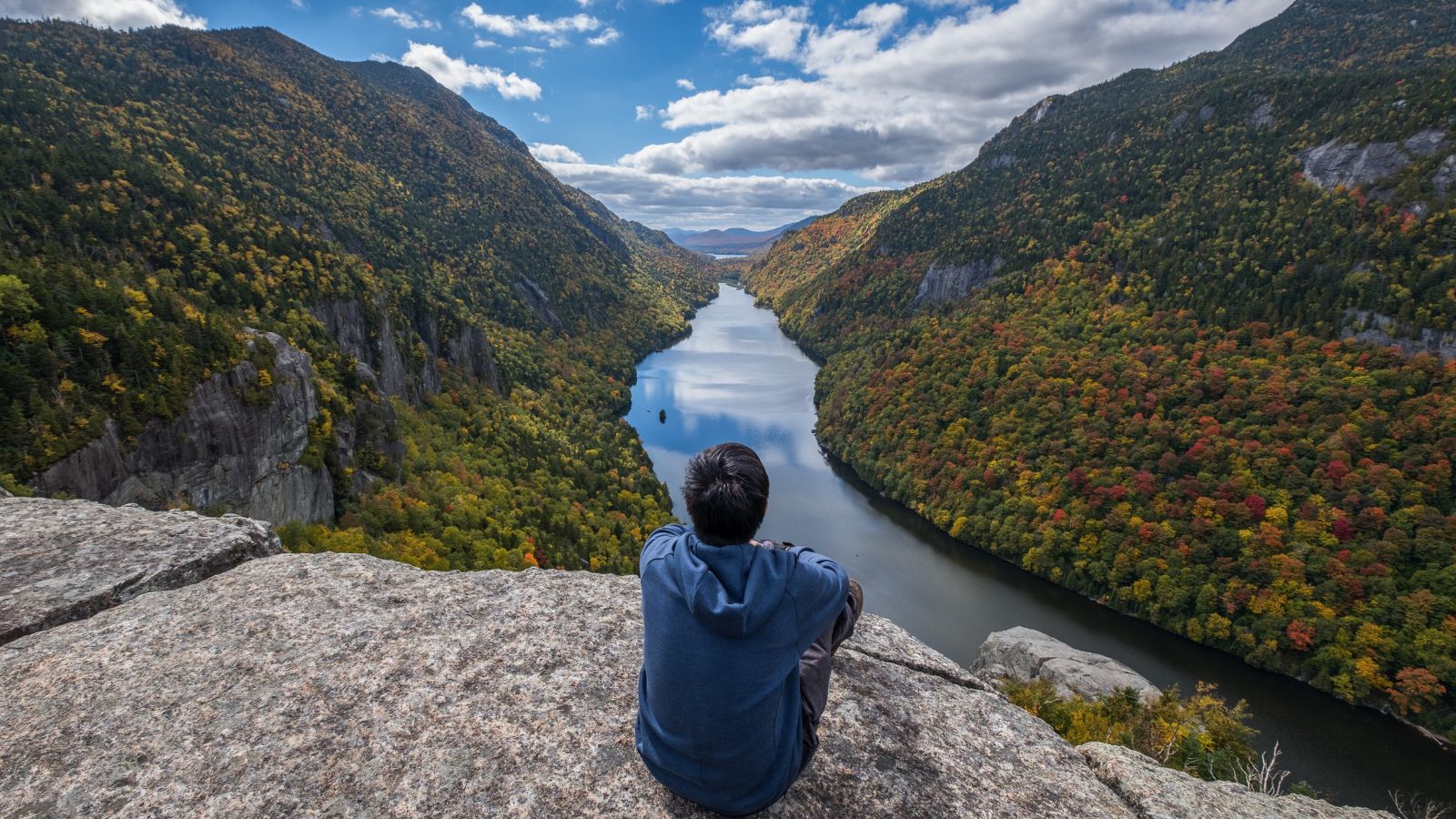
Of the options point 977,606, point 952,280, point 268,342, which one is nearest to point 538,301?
point 952,280

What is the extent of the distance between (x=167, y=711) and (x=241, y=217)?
6541cm

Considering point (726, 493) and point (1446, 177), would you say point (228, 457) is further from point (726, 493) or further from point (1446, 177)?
point (1446, 177)

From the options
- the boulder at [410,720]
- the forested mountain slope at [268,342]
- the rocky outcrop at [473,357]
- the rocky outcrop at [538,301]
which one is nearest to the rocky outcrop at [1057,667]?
the forested mountain slope at [268,342]

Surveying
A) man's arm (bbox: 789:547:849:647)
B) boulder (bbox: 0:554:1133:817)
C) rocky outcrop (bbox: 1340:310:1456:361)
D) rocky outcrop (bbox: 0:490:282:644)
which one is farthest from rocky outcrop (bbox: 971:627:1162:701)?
rocky outcrop (bbox: 1340:310:1456:361)

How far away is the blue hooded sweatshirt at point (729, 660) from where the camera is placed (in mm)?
2588

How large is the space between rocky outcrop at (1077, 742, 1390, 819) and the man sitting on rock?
2.41m

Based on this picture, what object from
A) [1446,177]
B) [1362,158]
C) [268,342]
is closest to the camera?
[268,342]

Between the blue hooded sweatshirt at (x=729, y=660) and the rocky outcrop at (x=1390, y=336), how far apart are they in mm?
78099

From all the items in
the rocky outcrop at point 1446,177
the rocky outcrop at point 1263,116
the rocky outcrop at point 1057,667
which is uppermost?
the rocky outcrop at point 1263,116

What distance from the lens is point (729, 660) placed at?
8.47 feet

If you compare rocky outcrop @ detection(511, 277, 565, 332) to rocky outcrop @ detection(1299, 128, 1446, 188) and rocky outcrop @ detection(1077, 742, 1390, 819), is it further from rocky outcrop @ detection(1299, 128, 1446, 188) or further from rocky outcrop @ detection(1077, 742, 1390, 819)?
rocky outcrop @ detection(1299, 128, 1446, 188)

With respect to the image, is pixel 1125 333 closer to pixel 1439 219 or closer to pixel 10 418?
pixel 1439 219

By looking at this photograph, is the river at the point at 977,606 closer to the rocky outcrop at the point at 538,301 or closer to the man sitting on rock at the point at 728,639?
the man sitting on rock at the point at 728,639

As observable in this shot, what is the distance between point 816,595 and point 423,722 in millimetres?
2824
